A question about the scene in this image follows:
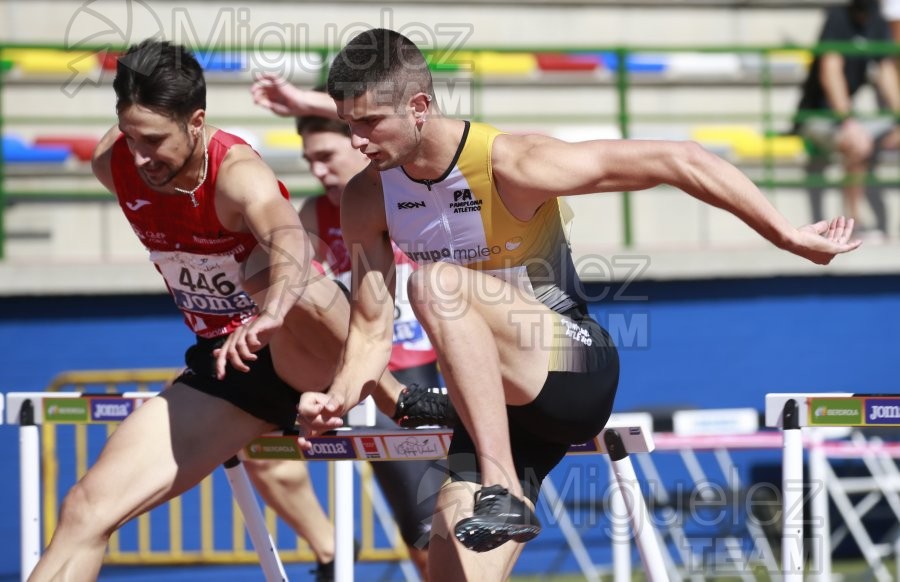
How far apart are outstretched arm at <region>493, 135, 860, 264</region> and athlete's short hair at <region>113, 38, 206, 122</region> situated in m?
1.01

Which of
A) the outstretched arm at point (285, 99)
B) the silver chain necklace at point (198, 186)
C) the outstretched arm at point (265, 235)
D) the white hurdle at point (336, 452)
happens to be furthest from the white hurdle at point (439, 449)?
the outstretched arm at point (285, 99)

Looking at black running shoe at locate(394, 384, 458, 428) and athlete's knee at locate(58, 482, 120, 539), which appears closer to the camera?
athlete's knee at locate(58, 482, 120, 539)

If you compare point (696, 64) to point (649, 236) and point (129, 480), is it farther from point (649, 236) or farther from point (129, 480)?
point (129, 480)

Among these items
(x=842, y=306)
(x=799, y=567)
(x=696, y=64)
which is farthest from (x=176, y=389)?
(x=696, y=64)

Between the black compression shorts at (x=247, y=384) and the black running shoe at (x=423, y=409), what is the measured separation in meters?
0.37

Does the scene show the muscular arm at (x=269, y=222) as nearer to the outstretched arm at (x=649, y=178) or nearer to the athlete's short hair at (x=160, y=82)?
the athlete's short hair at (x=160, y=82)

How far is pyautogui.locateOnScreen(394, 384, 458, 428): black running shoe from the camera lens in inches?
165

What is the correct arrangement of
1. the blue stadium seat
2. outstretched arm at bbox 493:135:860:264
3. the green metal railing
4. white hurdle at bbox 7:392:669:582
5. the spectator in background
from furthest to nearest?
1. the spectator in background
2. the blue stadium seat
3. the green metal railing
4. white hurdle at bbox 7:392:669:582
5. outstretched arm at bbox 493:135:860:264

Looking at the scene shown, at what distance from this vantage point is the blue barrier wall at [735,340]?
7.71 meters

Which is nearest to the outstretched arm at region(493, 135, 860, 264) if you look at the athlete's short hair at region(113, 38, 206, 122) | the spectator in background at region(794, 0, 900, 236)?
the athlete's short hair at region(113, 38, 206, 122)

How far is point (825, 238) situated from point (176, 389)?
2140 millimetres

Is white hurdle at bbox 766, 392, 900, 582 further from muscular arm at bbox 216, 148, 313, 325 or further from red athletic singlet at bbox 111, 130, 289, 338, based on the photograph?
red athletic singlet at bbox 111, 130, 289, 338

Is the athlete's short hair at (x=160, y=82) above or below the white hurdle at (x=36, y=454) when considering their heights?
above

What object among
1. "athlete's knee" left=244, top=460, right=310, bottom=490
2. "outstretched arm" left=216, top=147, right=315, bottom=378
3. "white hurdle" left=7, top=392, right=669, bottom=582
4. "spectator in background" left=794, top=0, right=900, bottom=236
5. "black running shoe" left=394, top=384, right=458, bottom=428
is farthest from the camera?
"spectator in background" left=794, top=0, right=900, bottom=236
